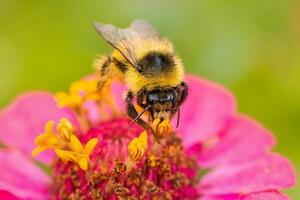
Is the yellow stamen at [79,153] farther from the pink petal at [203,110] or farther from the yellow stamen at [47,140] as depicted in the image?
the pink petal at [203,110]

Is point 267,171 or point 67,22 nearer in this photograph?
point 267,171

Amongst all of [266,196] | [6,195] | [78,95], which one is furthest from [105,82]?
[266,196]

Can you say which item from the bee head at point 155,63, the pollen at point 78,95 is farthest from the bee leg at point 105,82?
the bee head at point 155,63

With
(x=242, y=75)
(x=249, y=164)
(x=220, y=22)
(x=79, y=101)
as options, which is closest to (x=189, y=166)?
(x=249, y=164)

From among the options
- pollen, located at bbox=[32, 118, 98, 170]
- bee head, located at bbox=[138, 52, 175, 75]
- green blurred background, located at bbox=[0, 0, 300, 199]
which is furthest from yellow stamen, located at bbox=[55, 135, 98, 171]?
green blurred background, located at bbox=[0, 0, 300, 199]

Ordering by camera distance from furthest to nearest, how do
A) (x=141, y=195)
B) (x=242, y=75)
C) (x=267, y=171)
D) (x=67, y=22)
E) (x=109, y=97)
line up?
(x=67, y=22) < (x=242, y=75) < (x=109, y=97) < (x=267, y=171) < (x=141, y=195)

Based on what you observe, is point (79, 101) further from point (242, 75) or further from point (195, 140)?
point (242, 75)

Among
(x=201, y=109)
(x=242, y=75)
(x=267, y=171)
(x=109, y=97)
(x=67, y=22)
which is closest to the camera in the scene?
(x=267, y=171)
